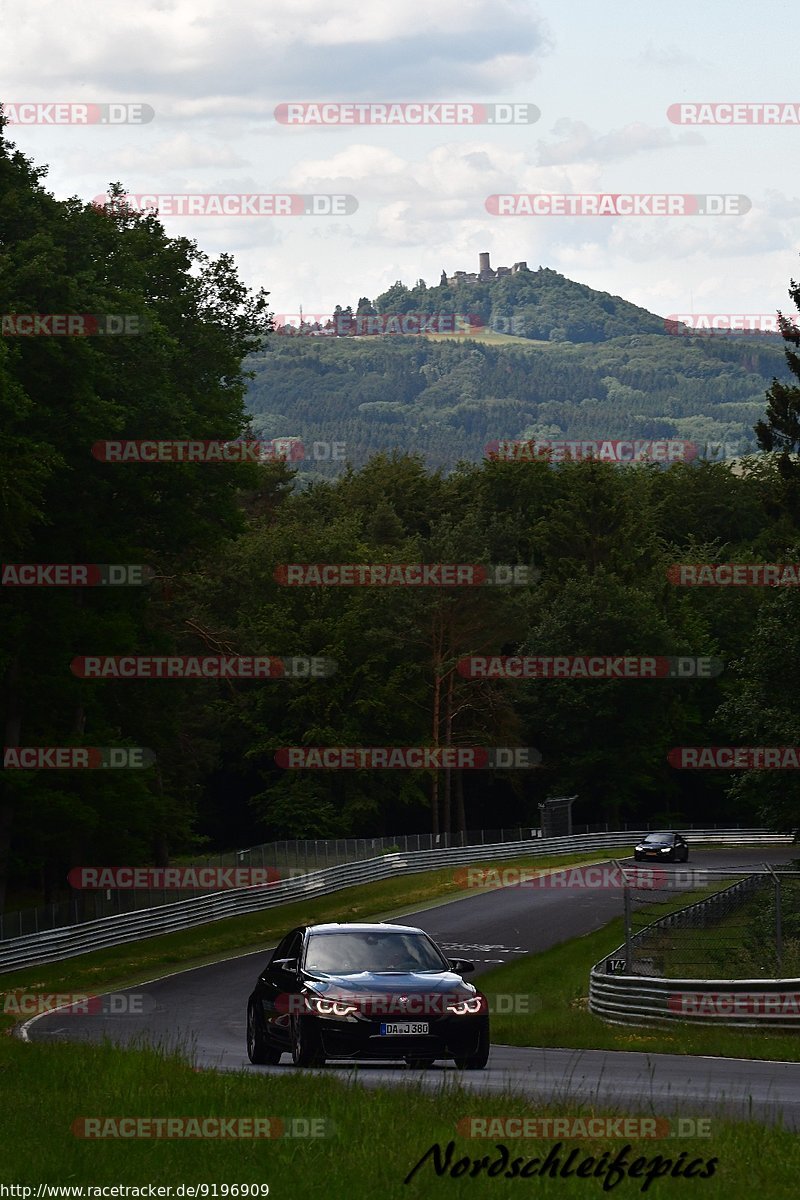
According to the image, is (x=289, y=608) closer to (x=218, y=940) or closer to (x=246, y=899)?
(x=246, y=899)

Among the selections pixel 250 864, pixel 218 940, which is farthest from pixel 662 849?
pixel 218 940

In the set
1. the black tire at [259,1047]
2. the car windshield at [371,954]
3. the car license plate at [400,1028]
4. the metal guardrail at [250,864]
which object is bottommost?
the metal guardrail at [250,864]

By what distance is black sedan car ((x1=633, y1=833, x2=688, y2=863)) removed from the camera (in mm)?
68438

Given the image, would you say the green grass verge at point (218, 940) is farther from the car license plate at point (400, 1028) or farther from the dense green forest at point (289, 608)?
the car license plate at point (400, 1028)

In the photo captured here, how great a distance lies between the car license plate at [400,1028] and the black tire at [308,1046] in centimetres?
67

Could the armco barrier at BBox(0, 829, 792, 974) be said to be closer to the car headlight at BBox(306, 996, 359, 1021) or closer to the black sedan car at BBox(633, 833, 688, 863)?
the black sedan car at BBox(633, 833, 688, 863)

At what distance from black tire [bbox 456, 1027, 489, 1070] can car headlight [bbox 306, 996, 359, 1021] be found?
1259 mm

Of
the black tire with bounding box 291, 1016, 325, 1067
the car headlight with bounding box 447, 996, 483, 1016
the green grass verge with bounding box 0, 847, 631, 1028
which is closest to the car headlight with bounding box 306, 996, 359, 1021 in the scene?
the black tire with bounding box 291, 1016, 325, 1067

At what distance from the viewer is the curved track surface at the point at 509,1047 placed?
1355 cm

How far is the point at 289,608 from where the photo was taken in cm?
8638

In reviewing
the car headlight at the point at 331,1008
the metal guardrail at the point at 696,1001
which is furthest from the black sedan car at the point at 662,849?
the car headlight at the point at 331,1008

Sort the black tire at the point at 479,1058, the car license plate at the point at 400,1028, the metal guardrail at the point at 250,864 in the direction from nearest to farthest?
the car license plate at the point at 400,1028, the black tire at the point at 479,1058, the metal guardrail at the point at 250,864

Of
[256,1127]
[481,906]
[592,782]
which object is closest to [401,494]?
[592,782]

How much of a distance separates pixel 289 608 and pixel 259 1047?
69237 millimetres
